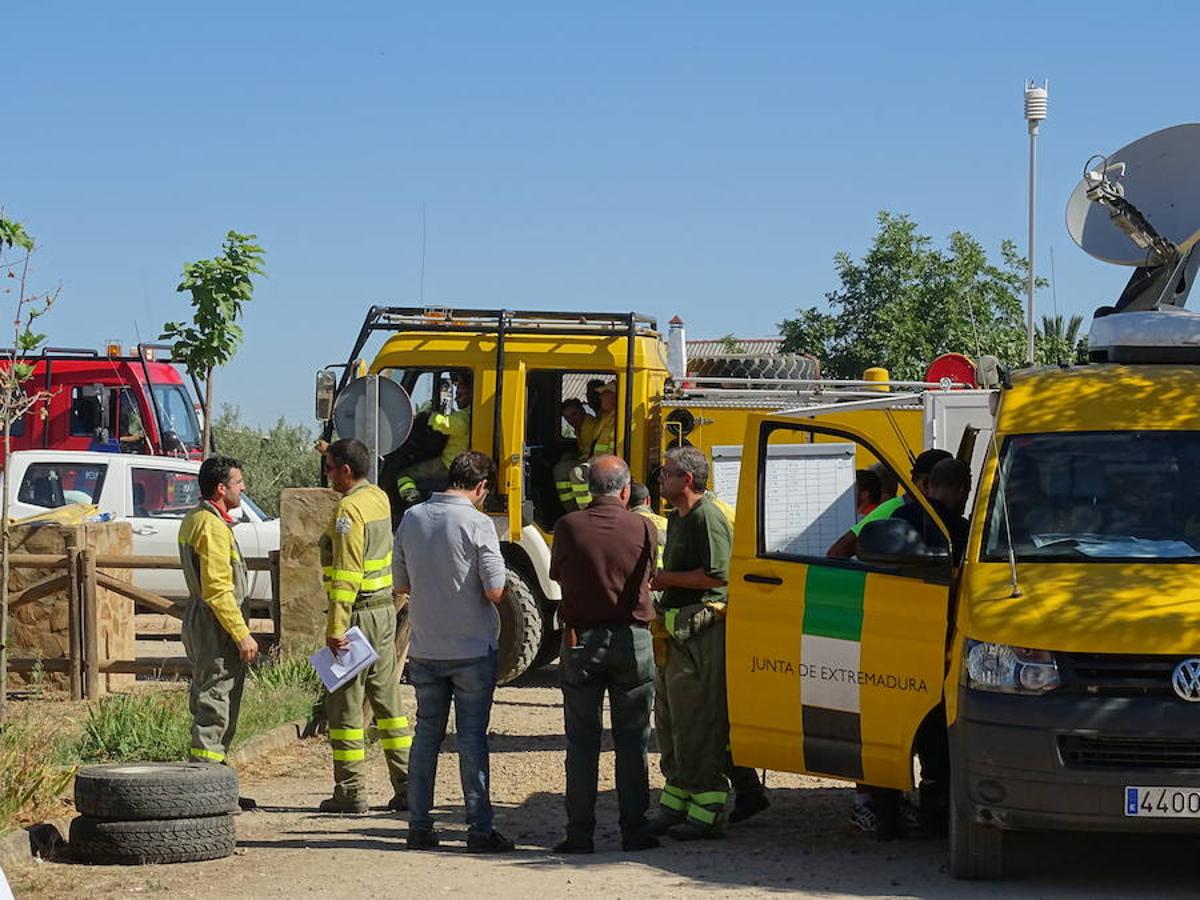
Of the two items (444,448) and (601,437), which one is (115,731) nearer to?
(444,448)

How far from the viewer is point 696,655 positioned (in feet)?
30.9

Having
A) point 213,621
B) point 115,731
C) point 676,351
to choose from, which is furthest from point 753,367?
point 213,621

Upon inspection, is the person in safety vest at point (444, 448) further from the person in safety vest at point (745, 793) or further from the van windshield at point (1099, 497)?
the van windshield at point (1099, 497)

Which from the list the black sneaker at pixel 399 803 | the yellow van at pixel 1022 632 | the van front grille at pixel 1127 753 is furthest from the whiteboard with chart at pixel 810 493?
the van front grille at pixel 1127 753

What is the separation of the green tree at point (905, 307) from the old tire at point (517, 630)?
628 inches

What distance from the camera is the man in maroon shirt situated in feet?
29.4

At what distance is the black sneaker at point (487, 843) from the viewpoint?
9078 millimetres

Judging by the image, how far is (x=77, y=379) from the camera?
91.4ft

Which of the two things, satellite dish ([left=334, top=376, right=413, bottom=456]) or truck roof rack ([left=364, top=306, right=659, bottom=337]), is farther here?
truck roof rack ([left=364, top=306, right=659, bottom=337])

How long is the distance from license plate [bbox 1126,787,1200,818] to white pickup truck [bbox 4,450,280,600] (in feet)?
41.8

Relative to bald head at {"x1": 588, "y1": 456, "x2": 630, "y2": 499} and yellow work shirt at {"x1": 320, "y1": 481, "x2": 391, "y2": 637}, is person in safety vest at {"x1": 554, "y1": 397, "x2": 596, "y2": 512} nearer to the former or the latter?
yellow work shirt at {"x1": 320, "y1": 481, "x2": 391, "y2": 637}

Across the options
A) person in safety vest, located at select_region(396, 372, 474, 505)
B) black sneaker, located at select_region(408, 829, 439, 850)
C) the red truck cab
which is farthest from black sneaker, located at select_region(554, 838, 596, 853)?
the red truck cab

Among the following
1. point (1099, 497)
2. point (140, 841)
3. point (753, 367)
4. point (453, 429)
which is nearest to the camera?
point (1099, 497)

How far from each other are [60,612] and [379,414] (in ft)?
10.2
